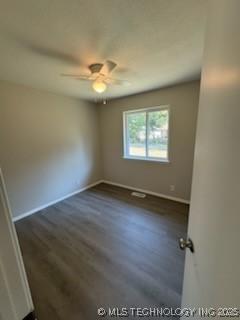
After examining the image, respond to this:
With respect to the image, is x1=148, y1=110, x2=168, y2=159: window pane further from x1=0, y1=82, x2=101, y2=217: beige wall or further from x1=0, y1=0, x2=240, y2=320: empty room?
x1=0, y1=82, x2=101, y2=217: beige wall

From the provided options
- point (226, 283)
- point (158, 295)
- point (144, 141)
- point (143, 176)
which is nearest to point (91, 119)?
point (144, 141)

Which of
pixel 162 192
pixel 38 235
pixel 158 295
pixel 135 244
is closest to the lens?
pixel 158 295

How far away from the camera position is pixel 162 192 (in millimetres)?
3455

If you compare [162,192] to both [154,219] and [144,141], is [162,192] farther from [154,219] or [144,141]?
[144,141]

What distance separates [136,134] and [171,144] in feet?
3.16

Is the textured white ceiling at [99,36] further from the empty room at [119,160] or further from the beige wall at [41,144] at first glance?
the beige wall at [41,144]

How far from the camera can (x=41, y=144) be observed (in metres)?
3.02

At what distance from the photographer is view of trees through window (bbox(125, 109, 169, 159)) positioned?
330 cm

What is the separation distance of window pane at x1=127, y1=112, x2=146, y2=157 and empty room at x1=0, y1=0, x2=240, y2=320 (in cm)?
3

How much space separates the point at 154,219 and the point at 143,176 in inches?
49.5

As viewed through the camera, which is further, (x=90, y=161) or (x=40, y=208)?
(x=90, y=161)

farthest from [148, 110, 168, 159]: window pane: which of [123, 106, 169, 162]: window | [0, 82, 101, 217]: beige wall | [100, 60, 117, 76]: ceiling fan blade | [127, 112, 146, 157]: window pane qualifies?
[100, 60, 117, 76]: ceiling fan blade

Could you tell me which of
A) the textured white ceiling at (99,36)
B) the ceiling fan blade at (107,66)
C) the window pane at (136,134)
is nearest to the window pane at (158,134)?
the window pane at (136,134)

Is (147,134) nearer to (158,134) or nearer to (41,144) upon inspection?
(158,134)
